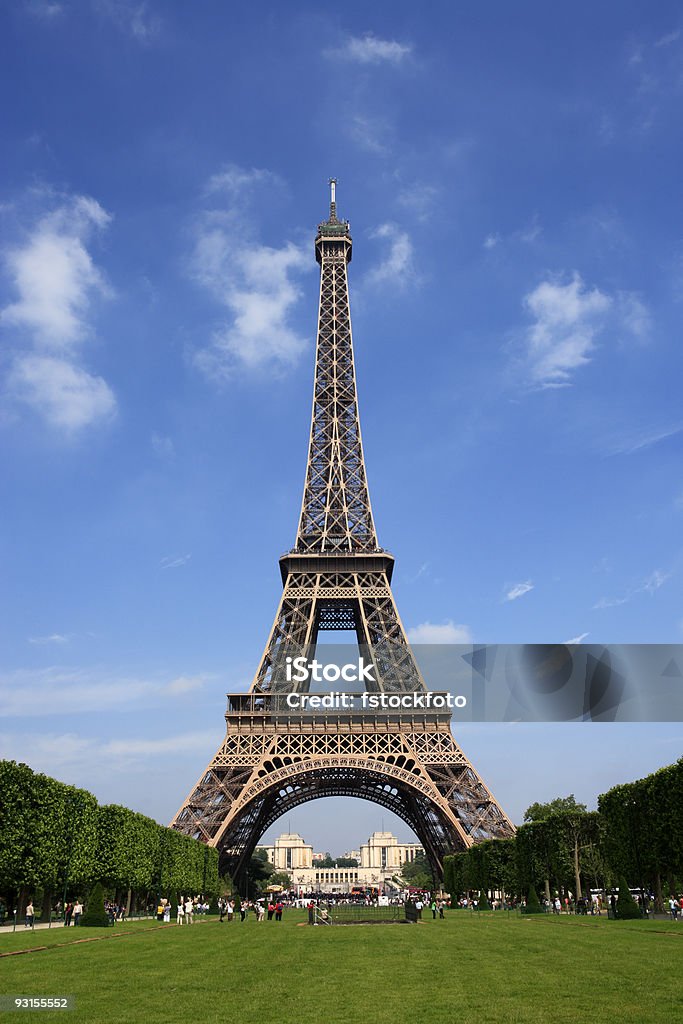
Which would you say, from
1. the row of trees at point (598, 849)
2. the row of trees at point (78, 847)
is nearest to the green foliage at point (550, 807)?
the row of trees at point (598, 849)

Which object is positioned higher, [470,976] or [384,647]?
[384,647]

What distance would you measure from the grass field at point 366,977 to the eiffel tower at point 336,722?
105 ft

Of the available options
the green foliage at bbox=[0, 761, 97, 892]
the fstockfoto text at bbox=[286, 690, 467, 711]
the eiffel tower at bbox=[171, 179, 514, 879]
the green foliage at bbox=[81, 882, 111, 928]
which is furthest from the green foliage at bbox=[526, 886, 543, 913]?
the green foliage at bbox=[0, 761, 97, 892]

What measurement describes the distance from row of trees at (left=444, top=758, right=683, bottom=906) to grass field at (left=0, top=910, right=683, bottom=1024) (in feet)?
32.7

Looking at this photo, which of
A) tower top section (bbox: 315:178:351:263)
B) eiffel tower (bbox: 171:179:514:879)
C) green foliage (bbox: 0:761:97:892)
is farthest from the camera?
tower top section (bbox: 315:178:351:263)

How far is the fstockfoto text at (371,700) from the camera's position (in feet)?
234

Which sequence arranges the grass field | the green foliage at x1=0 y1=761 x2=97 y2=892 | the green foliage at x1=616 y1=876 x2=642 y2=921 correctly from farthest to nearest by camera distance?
1. the green foliage at x1=616 y1=876 x2=642 y2=921
2. the green foliage at x1=0 y1=761 x2=97 y2=892
3. the grass field

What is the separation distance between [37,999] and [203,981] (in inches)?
191

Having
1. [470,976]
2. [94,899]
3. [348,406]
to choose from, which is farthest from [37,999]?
[348,406]

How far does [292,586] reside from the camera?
3103 inches

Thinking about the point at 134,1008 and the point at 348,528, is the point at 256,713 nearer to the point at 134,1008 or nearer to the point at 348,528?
the point at 348,528

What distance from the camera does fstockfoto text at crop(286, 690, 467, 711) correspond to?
7144cm

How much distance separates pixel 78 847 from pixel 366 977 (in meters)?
34.7

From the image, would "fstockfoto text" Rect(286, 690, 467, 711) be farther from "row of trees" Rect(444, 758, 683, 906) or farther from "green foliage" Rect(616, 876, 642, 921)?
"green foliage" Rect(616, 876, 642, 921)
